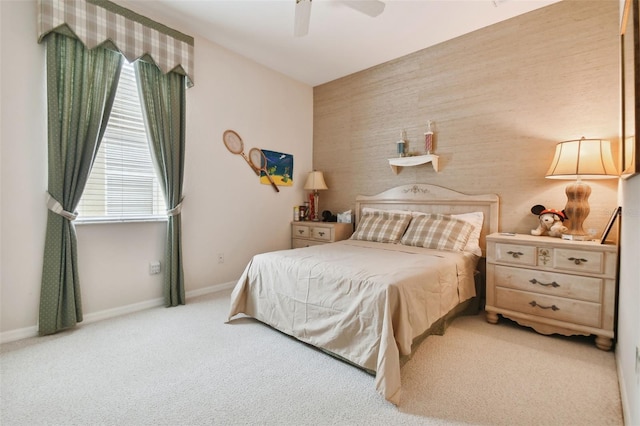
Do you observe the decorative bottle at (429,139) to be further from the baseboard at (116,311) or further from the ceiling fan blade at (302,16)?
the baseboard at (116,311)

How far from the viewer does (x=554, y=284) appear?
7.20ft

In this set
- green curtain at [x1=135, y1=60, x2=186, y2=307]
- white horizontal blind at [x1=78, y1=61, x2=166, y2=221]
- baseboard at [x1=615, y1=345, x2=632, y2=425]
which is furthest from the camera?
green curtain at [x1=135, y1=60, x2=186, y2=307]

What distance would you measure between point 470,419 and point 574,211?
74.1 inches

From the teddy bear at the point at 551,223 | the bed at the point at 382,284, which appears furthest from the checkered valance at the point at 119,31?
the teddy bear at the point at 551,223

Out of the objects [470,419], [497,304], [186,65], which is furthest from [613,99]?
[186,65]

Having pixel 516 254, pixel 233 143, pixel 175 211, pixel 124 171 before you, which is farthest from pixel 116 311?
pixel 516 254

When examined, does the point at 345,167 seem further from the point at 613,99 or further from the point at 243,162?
the point at 613,99

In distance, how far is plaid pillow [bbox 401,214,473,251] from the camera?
2699 millimetres

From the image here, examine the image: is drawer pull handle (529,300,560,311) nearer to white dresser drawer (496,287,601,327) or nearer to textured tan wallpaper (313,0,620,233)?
white dresser drawer (496,287,601,327)

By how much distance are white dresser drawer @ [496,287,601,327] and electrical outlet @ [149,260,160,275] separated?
10.2ft

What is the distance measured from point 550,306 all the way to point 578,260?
40 cm

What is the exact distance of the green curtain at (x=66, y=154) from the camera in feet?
7.11

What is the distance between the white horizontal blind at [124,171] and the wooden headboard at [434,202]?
2.46 m

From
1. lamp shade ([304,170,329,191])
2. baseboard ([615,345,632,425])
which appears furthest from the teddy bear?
lamp shade ([304,170,329,191])
